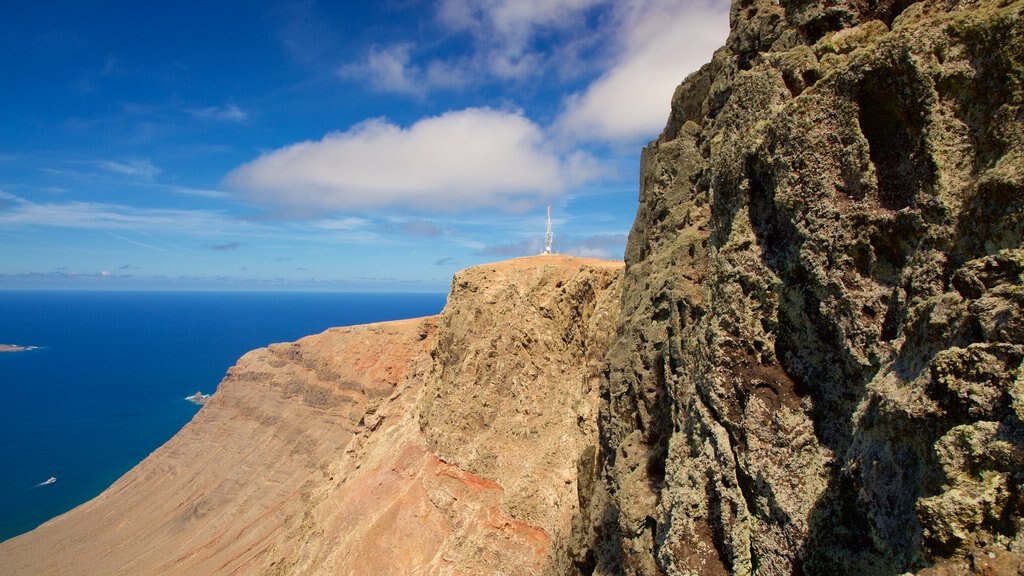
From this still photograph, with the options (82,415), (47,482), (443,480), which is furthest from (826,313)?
(82,415)

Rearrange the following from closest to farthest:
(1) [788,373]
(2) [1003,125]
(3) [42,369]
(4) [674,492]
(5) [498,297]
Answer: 1. (2) [1003,125]
2. (1) [788,373]
3. (4) [674,492]
4. (5) [498,297]
5. (3) [42,369]

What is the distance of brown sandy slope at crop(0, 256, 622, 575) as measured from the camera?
2608 cm

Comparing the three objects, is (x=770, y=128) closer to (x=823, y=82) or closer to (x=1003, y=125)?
(x=823, y=82)

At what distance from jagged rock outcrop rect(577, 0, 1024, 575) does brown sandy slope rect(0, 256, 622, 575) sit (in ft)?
31.2

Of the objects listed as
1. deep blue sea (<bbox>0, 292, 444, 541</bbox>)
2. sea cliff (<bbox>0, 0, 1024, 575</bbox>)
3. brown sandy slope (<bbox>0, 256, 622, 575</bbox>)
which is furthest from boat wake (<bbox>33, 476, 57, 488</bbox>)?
sea cliff (<bbox>0, 0, 1024, 575</bbox>)

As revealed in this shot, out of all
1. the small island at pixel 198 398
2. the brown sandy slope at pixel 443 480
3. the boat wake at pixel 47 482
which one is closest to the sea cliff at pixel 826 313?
the brown sandy slope at pixel 443 480

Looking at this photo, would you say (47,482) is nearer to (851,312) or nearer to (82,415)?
(82,415)

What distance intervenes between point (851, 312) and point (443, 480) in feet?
84.4

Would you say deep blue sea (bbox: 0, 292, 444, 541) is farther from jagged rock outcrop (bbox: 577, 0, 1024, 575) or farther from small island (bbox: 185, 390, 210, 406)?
jagged rock outcrop (bbox: 577, 0, 1024, 575)

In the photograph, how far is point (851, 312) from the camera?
7.43m

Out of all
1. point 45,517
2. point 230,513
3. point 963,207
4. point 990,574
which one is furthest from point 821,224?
point 45,517

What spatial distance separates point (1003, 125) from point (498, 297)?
27.3m

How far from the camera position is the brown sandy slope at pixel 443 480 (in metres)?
26.1

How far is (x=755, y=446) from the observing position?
8242 mm
